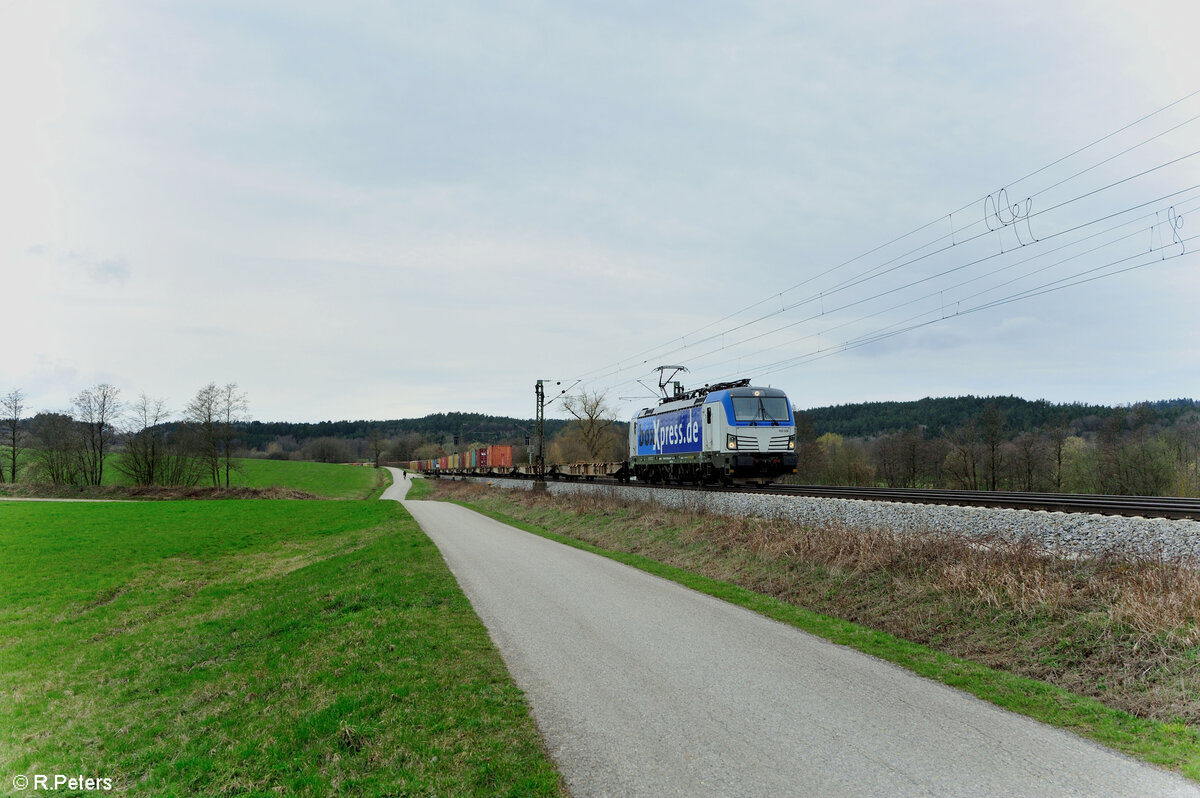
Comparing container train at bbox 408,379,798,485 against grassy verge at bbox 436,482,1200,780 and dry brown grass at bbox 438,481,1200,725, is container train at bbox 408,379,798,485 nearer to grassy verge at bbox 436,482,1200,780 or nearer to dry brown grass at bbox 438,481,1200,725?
dry brown grass at bbox 438,481,1200,725

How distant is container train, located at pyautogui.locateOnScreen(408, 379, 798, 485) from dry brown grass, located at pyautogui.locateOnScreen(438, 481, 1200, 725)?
8459mm

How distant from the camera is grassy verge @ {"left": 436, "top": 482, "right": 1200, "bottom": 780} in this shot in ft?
21.9

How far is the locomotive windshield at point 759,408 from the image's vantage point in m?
25.2

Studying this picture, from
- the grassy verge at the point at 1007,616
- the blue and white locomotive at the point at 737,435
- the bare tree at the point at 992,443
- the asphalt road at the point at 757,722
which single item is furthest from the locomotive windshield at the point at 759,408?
the bare tree at the point at 992,443

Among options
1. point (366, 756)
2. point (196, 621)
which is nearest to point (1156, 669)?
point (366, 756)

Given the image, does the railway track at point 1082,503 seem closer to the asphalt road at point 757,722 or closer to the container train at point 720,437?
the container train at point 720,437

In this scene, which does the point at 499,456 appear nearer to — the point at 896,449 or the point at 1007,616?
the point at 896,449

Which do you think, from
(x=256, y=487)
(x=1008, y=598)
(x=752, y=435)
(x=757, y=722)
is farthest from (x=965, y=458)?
(x=256, y=487)

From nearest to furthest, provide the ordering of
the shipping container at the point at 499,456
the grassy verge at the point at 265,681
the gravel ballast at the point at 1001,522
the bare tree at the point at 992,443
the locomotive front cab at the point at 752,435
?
the grassy verge at the point at 265,681 → the gravel ballast at the point at 1001,522 → the locomotive front cab at the point at 752,435 → the bare tree at the point at 992,443 → the shipping container at the point at 499,456

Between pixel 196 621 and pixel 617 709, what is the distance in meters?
13.4

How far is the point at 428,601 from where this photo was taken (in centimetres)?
1241

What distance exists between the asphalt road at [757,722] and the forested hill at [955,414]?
64965 millimetres

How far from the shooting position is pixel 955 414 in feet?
289

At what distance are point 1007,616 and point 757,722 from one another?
204 inches
